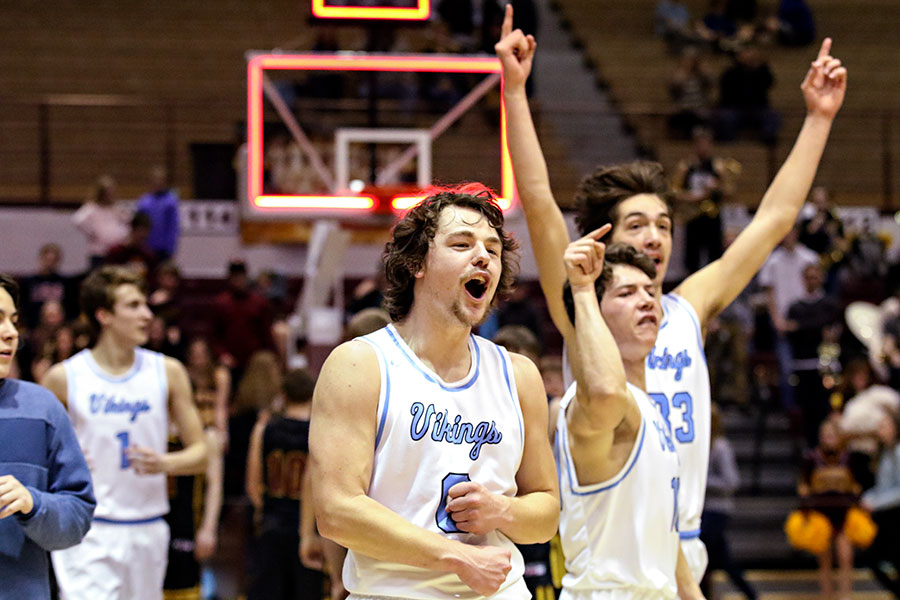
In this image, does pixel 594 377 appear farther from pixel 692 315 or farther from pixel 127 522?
pixel 127 522

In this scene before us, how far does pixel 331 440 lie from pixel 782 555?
8560 mm

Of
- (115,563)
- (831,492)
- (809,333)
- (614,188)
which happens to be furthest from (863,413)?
(115,563)

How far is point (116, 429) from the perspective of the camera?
5848mm

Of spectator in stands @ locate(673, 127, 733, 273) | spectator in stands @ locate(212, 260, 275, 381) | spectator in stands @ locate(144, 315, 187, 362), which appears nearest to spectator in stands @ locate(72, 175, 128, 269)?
spectator in stands @ locate(212, 260, 275, 381)

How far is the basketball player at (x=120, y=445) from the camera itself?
571 centimetres

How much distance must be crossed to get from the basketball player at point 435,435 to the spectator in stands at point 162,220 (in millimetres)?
9876

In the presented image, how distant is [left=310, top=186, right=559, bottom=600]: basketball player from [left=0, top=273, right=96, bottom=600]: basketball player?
118 centimetres

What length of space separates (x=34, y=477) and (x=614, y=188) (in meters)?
2.30

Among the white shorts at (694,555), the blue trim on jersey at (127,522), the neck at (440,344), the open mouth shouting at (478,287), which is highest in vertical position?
the open mouth shouting at (478,287)

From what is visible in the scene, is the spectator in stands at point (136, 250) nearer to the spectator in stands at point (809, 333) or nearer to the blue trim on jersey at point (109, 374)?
the blue trim on jersey at point (109, 374)

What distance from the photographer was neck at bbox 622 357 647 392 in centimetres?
403

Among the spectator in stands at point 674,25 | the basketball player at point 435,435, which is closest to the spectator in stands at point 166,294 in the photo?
the basketball player at point 435,435

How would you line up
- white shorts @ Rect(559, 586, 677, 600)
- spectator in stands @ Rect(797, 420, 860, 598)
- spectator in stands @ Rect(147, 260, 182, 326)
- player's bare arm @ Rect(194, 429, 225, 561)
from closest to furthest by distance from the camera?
1. white shorts @ Rect(559, 586, 677, 600)
2. player's bare arm @ Rect(194, 429, 225, 561)
3. spectator in stands @ Rect(797, 420, 860, 598)
4. spectator in stands @ Rect(147, 260, 182, 326)

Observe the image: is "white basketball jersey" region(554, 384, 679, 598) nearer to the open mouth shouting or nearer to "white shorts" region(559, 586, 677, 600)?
"white shorts" region(559, 586, 677, 600)
